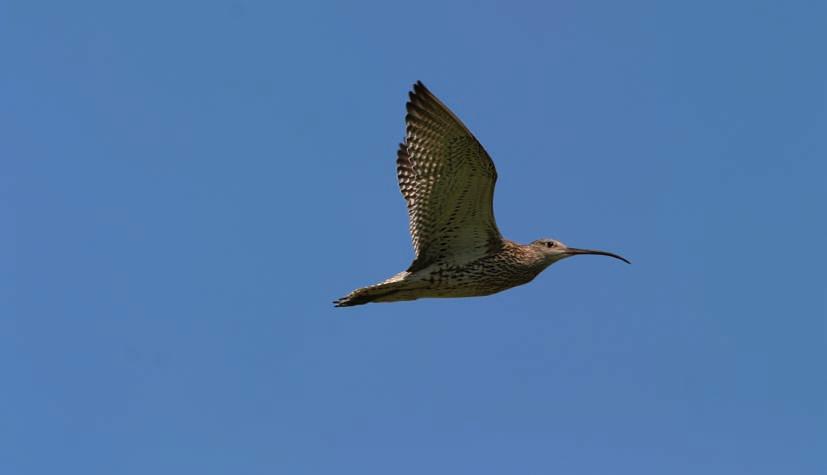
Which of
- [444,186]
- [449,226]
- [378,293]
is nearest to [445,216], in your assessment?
[449,226]

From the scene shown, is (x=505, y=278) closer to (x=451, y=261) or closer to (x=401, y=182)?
(x=451, y=261)

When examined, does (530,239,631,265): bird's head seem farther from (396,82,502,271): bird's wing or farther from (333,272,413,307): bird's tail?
(333,272,413,307): bird's tail

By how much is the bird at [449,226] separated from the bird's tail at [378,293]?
0.05 feet

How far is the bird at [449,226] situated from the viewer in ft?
61.6

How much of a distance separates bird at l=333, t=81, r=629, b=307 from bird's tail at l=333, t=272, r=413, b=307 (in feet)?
0.05

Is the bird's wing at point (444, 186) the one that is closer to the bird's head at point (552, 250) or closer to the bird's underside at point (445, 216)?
the bird's underside at point (445, 216)

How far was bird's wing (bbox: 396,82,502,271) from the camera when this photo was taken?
1869cm

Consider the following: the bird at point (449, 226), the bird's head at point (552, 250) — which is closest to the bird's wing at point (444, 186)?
the bird at point (449, 226)

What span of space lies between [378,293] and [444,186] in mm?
1803

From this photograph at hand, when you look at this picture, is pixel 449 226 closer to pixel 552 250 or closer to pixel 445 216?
pixel 445 216

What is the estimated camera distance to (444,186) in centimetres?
1933

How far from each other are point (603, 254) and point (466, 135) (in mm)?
3828

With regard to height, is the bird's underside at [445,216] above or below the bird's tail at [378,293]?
above

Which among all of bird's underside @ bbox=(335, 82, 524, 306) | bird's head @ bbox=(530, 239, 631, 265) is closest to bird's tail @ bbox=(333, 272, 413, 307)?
bird's underside @ bbox=(335, 82, 524, 306)
